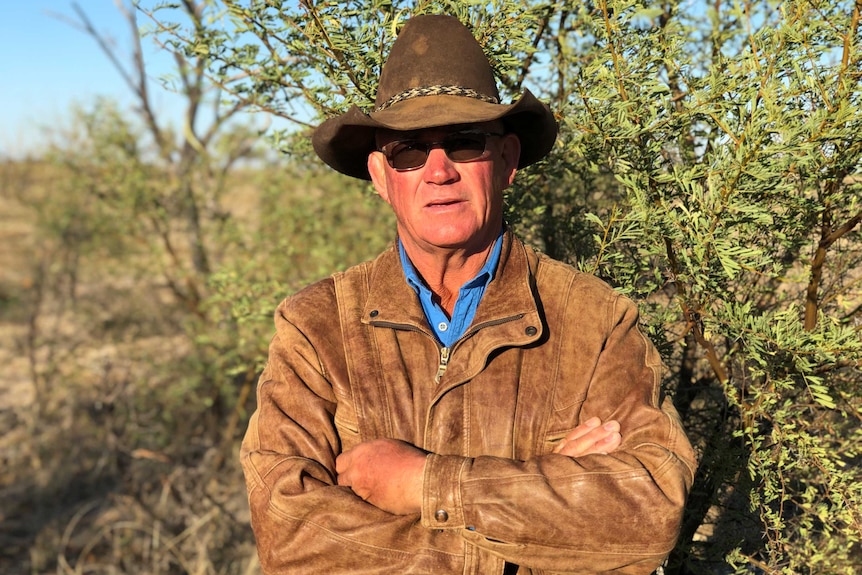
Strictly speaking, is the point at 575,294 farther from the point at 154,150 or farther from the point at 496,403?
the point at 154,150

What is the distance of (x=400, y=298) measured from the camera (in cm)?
238

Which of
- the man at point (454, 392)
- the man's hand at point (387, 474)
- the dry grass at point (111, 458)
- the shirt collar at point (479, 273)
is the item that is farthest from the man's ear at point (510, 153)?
the dry grass at point (111, 458)

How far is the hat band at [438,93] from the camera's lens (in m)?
2.34

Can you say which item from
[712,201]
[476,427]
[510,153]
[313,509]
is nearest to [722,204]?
[712,201]

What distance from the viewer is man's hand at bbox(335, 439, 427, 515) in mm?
2016

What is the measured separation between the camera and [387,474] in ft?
6.75

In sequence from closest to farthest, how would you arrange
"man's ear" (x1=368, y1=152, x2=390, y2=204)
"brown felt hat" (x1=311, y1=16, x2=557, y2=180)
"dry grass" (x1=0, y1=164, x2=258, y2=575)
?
"brown felt hat" (x1=311, y1=16, x2=557, y2=180) → "man's ear" (x1=368, y1=152, x2=390, y2=204) → "dry grass" (x1=0, y1=164, x2=258, y2=575)

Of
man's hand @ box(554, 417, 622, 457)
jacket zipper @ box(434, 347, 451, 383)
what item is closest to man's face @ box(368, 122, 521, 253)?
jacket zipper @ box(434, 347, 451, 383)

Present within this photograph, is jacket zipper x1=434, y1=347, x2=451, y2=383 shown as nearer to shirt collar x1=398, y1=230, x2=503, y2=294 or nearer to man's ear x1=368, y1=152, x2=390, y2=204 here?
shirt collar x1=398, y1=230, x2=503, y2=294

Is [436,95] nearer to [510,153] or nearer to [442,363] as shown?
[510,153]

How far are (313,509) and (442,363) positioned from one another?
600 millimetres

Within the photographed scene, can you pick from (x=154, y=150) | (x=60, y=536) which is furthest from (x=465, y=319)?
(x=154, y=150)

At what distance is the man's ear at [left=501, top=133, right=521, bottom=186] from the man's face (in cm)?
10

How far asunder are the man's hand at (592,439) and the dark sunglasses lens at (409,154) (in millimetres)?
991
